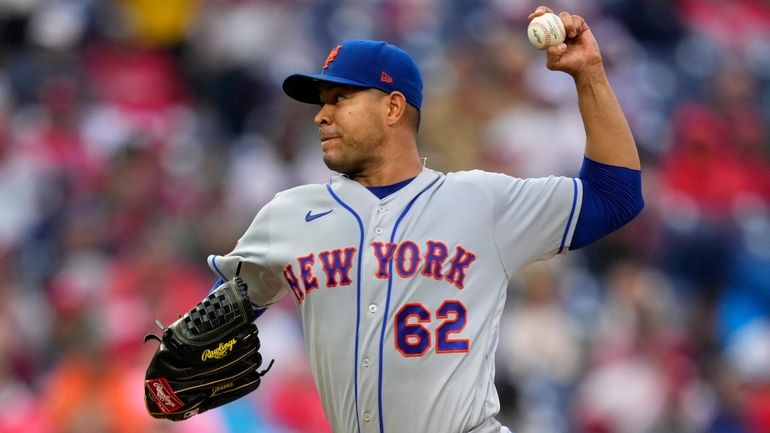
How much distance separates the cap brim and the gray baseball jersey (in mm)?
305

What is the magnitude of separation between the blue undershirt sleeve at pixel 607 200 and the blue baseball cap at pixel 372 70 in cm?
57

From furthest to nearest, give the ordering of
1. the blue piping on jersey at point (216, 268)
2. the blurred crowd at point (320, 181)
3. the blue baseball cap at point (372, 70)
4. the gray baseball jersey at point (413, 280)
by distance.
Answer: the blurred crowd at point (320, 181)
the blue piping on jersey at point (216, 268)
the blue baseball cap at point (372, 70)
the gray baseball jersey at point (413, 280)

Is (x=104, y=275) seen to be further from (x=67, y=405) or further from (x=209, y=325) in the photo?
(x=209, y=325)

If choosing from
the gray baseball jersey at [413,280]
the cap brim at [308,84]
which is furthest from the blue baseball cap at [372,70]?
the gray baseball jersey at [413,280]

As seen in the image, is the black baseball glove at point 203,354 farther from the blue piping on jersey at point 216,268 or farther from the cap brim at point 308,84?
the cap brim at point 308,84

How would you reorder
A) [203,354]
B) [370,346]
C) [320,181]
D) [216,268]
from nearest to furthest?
1. [370,346]
2. [203,354]
3. [216,268]
4. [320,181]

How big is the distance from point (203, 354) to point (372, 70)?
907 mm

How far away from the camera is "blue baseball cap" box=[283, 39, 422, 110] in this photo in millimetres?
3668

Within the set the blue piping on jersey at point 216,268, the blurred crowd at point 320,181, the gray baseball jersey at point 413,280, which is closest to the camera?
the gray baseball jersey at point 413,280

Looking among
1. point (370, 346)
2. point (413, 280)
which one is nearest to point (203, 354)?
point (370, 346)

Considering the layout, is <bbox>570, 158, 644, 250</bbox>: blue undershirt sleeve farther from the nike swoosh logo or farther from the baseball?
the nike swoosh logo

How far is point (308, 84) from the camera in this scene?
384 cm

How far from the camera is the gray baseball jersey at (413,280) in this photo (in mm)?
3459

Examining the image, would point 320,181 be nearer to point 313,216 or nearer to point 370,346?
point 313,216
